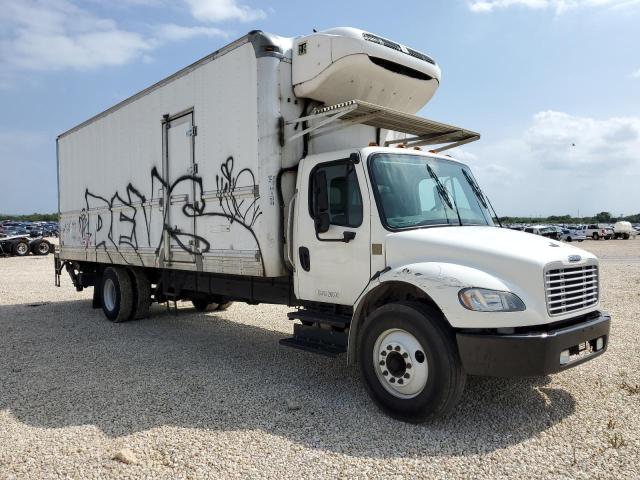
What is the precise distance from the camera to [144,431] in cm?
432

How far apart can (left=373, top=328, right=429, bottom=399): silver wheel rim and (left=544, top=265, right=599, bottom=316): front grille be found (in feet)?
3.78

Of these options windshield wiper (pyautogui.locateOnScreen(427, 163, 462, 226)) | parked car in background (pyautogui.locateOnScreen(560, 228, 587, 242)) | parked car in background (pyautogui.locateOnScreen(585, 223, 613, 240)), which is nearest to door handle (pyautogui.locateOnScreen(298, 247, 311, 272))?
windshield wiper (pyautogui.locateOnScreen(427, 163, 462, 226))

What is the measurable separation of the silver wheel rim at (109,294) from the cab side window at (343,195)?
228 inches

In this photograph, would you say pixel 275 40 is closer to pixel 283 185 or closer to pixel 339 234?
pixel 283 185

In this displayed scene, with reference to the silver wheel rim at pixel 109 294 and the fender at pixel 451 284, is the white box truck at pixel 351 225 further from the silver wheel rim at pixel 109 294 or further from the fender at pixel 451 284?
the silver wheel rim at pixel 109 294

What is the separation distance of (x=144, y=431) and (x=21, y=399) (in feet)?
5.78

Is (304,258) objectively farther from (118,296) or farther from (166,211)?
(118,296)

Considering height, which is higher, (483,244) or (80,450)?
(483,244)

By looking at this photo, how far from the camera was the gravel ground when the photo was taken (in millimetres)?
3701

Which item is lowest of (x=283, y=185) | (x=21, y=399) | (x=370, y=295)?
(x=21, y=399)

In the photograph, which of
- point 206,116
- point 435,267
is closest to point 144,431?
point 435,267

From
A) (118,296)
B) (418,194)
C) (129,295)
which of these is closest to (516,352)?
(418,194)

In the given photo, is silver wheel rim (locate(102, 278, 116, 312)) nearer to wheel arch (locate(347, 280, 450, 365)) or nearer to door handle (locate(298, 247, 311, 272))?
door handle (locate(298, 247, 311, 272))

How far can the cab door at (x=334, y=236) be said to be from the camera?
5020 mm
